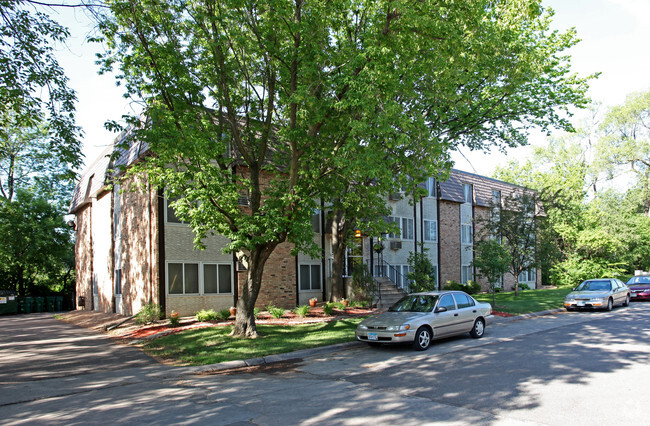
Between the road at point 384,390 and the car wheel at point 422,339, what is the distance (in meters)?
0.23

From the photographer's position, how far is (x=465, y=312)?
42.0 feet

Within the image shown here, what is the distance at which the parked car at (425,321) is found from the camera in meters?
11.3

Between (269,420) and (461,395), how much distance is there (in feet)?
9.70

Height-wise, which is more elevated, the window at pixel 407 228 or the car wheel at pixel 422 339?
the window at pixel 407 228

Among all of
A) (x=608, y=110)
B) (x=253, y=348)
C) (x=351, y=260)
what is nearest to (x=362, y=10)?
(x=253, y=348)

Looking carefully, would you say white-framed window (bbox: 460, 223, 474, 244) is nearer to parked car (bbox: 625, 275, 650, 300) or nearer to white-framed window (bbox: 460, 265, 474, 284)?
white-framed window (bbox: 460, 265, 474, 284)

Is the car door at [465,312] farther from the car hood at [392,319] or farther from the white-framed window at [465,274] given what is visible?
the white-framed window at [465,274]

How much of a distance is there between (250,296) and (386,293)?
34.9 feet

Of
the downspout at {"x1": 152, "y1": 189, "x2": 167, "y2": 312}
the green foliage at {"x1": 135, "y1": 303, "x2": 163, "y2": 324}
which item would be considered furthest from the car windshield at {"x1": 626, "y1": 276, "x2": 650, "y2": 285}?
the green foliage at {"x1": 135, "y1": 303, "x2": 163, "y2": 324}

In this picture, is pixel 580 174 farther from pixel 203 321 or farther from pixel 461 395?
pixel 461 395

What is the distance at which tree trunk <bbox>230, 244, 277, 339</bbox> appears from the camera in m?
13.2

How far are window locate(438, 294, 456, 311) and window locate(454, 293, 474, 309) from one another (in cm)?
25

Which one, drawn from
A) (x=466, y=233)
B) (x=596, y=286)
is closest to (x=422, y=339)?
(x=596, y=286)

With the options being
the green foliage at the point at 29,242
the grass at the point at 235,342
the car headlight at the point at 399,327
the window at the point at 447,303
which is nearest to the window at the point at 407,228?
the grass at the point at 235,342
